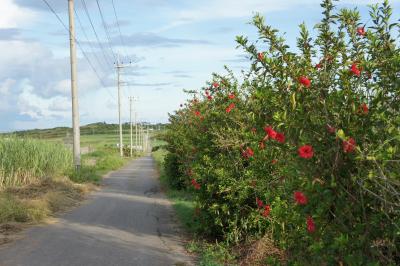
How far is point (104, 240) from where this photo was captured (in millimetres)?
10180

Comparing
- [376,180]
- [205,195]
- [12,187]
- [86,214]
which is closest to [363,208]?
[376,180]

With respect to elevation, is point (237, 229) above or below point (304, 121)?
below

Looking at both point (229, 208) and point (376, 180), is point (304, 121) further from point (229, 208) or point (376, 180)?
point (229, 208)

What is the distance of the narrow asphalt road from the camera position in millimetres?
8523

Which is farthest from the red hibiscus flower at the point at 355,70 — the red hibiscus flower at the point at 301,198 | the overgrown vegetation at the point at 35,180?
the overgrown vegetation at the point at 35,180

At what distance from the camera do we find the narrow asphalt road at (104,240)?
8.52 meters

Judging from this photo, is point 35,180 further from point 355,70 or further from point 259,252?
point 355,70

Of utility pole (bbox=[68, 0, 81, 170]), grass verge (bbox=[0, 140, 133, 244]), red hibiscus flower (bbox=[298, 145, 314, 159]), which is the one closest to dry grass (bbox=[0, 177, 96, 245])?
grass verge (bbox=[0, 140, 133, 244])

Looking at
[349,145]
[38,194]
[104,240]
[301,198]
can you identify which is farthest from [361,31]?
[38,194]

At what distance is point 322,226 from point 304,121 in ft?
2.38

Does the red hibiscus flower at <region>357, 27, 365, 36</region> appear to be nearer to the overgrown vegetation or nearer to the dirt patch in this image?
the dirt patch

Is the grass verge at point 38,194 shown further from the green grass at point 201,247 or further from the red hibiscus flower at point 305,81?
the red hibiscus flower at point 305,81

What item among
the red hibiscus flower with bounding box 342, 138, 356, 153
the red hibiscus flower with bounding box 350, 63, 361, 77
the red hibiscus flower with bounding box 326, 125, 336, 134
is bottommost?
the red hibiscus flower with bounding box 342, 138, 356, 153

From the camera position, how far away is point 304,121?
365cm
